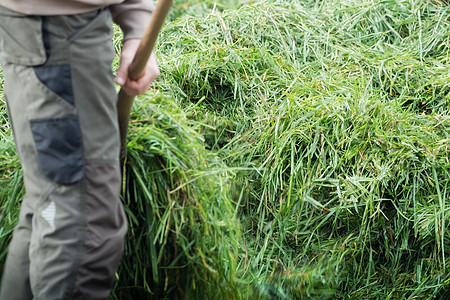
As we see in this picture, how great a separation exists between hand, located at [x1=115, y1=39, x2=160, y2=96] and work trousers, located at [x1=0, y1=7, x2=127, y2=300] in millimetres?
89

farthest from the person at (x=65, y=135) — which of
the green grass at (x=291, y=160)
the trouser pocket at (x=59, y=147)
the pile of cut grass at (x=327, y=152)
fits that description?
A: the pile of cut grass at (x=327, y=152)

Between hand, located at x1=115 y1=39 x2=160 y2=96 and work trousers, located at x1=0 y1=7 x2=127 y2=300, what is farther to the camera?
hand, located at x1=115 y1=39 x2=160 y2=96

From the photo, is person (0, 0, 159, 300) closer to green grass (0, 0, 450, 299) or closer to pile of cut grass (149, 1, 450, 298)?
green grass (0, 0, 450, 299)

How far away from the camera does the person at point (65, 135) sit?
1.34 metres

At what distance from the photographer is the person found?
1340mm

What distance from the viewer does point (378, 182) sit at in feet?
6.68

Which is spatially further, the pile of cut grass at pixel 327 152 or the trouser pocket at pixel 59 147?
the pile of cut grass at pixel 327 152

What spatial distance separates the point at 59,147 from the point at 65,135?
0.03 m

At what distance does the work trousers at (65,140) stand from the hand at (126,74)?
0.29 ft

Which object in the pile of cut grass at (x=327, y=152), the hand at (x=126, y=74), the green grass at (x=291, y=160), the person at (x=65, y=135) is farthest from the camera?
the pile of cut grass at (x=327, y=152)

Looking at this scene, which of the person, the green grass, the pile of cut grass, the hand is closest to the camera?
the person

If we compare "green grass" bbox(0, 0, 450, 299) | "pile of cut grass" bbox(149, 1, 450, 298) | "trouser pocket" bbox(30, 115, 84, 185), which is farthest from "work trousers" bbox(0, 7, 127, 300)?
"pile of cut grass" bbox(149, 1, 450, 298)

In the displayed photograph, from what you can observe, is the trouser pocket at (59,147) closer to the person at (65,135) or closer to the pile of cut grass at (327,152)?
the person at (65,135)

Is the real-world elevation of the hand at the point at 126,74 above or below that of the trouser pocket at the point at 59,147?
above
